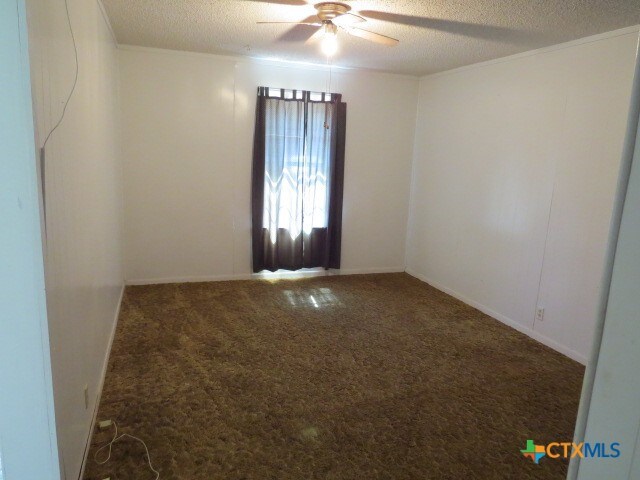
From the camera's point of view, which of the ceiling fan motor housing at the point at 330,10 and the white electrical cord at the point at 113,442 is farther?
the ceiling fan motor housing at the point at 330,10

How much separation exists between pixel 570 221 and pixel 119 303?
389cm

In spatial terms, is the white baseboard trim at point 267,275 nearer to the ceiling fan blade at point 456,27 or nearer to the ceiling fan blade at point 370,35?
the ceiling fan blade at point 370,35

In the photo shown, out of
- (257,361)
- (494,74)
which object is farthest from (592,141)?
(257,361)

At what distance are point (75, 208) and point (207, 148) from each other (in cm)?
285

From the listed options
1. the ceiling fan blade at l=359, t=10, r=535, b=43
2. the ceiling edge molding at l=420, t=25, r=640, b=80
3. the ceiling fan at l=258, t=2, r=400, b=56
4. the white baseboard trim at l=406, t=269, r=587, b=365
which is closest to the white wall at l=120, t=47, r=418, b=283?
the ceiling edge molding at l=420, t=25, r=640, b=80

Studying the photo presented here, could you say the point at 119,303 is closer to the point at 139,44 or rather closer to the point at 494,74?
the point at 139,44

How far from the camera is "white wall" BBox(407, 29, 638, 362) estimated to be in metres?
3.09

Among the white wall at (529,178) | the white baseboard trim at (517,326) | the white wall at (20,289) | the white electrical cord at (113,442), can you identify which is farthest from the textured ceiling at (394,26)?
the white electrical cord at (113,442)

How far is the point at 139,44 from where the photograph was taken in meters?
4.16

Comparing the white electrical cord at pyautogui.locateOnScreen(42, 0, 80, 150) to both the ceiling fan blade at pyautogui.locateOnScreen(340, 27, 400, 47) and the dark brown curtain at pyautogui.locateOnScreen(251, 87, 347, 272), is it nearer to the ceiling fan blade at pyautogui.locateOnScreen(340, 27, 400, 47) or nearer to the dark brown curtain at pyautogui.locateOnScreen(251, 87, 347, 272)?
the ceiling fan blade at pyautogui.locateOnScreen(340, 27, 400, 47)

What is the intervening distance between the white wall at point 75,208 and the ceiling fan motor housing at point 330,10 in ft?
4.49

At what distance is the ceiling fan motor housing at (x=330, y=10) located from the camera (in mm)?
2725

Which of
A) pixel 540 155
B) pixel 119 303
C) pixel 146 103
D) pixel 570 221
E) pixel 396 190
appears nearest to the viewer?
pixel 570 221

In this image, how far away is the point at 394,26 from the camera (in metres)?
3.19
